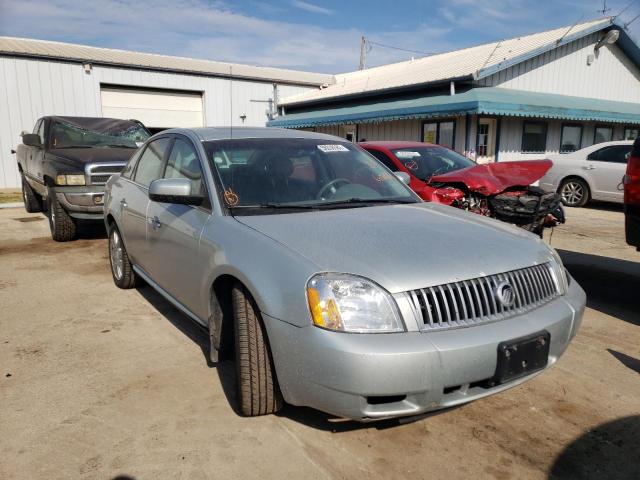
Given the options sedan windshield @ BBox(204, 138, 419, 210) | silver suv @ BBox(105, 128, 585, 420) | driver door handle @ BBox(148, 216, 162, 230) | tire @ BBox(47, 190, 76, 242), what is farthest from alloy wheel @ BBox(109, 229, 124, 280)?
tire @ BBox(47, 190, 76, 242)

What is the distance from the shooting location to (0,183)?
1794cm

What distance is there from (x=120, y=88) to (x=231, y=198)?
63.0 feet

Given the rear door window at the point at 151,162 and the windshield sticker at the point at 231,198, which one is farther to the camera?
the rear door window at the point at 151,162

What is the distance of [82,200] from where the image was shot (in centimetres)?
679

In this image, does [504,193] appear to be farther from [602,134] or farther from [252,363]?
[602,134]

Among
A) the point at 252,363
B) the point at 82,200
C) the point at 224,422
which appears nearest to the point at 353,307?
the point at 252,363

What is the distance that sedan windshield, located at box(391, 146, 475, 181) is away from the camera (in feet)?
22.5

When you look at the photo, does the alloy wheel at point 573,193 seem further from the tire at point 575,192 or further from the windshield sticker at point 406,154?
the windshield sticker at point 406,154

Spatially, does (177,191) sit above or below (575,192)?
above

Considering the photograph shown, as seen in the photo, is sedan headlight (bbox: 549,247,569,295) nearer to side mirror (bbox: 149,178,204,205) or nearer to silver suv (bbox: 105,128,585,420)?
silver suv (bbox: 105,128,585,420)

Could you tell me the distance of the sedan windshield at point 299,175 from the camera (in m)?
3.16

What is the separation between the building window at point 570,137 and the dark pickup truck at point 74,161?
14.6m

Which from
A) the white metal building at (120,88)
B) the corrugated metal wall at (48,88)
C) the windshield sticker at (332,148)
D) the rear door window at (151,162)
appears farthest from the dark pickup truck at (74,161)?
the white metal building at (120,88)

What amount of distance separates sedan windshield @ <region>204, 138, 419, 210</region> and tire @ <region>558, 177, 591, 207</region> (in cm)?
918
